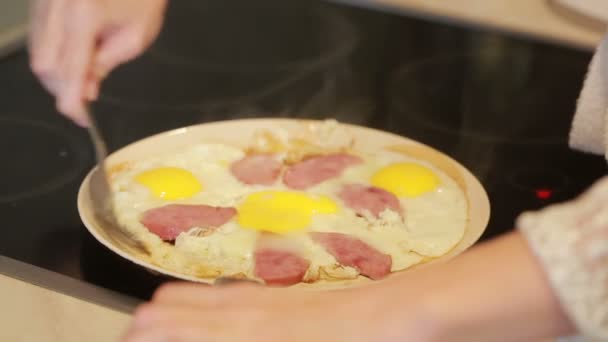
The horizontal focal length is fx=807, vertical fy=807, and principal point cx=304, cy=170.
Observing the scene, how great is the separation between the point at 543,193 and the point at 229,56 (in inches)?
23.4

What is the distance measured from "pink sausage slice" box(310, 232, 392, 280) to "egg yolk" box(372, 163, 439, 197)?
126mm

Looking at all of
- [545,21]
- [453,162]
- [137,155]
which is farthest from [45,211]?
[545,21]

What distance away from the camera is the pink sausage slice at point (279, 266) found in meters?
0.77

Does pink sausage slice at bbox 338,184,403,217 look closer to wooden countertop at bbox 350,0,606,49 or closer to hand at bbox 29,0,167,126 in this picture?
hand at bbox 29,0,167,126

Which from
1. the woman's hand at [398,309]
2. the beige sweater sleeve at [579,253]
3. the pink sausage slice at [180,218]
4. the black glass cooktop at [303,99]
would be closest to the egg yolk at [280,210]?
the pink sausage slice at [180,218]

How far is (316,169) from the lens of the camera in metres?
0.97

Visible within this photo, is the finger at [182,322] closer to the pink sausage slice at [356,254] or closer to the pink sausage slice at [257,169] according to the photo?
the pink sausage slice at [356,254]

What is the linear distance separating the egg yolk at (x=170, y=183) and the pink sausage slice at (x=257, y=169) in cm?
5

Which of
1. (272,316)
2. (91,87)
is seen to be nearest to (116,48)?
(91,87)

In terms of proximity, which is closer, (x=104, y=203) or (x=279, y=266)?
(x=279, y=266)

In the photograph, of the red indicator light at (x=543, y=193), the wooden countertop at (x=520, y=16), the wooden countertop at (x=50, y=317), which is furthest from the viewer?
the wooden countertop at (x=520, y=16)

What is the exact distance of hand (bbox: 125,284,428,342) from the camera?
568 mm

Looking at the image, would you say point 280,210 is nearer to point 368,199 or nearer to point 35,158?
point 368,199

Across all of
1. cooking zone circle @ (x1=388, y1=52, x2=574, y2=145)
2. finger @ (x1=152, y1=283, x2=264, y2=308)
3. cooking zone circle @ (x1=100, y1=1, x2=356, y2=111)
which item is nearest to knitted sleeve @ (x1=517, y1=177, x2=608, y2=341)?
finger @ (x1=152, y1=283, x2=264, y2=308)
